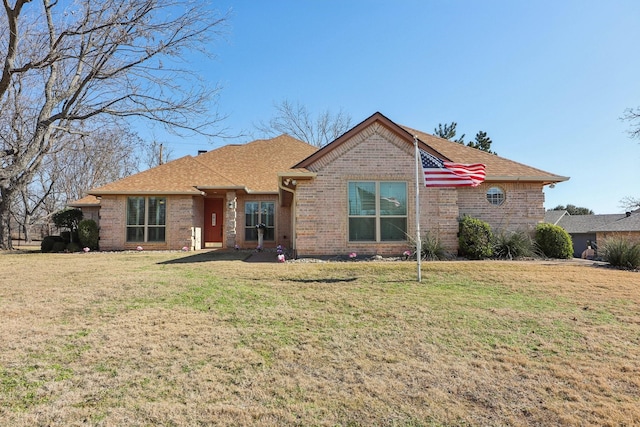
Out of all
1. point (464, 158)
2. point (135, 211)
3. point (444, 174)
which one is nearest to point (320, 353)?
point (444, 174)

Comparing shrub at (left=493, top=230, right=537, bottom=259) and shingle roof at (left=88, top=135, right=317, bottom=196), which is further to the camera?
shingle roof at (left=88, top=135, right=317, bottom=196)

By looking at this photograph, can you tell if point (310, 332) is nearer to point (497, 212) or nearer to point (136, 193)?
point (497, 212)

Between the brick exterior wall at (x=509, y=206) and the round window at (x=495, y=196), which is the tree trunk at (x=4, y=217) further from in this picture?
the round window at (x=495, y=196)

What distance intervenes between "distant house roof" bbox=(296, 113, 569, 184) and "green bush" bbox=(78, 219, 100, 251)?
35.4 ft

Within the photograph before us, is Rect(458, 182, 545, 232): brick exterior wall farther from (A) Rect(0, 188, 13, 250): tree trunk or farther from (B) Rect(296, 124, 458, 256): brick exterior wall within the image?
(A) Rect(0, 188, 13, 250): tree trunk

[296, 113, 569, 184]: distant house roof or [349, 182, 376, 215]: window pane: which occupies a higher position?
[296, 113, 569, 184]: distant house roof

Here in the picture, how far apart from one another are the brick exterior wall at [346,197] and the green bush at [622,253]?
13.7 ft

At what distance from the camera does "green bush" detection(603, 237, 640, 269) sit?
10.2m

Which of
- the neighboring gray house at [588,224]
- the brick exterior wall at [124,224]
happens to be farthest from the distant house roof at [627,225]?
the brick exterior wall at [124,224]

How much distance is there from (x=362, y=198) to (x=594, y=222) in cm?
3719

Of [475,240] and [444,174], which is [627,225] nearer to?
[475,240]

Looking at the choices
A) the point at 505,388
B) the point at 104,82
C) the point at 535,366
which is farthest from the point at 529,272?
the point at 104,82

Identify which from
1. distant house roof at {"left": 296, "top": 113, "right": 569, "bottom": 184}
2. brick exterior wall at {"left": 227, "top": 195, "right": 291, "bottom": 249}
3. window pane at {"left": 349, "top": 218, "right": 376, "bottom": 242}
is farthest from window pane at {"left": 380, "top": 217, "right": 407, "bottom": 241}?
brick exterior wall at {"left": 227, "top": 195, "right": 291, "bottom": 249}

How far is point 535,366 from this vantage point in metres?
4.07
